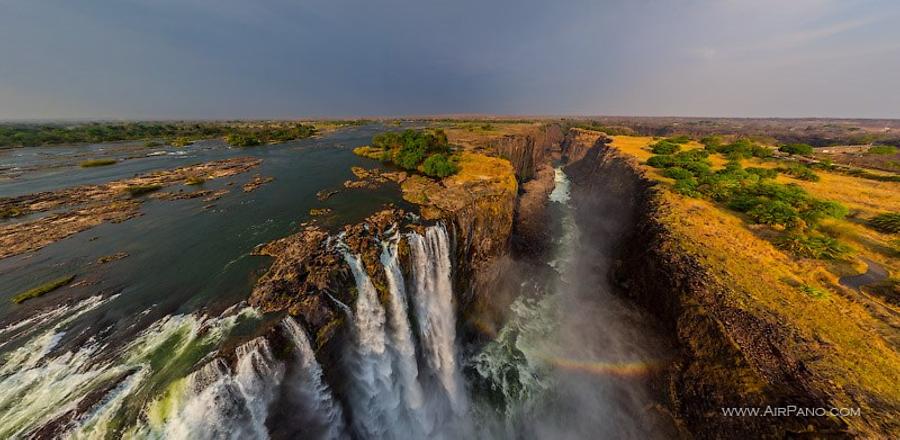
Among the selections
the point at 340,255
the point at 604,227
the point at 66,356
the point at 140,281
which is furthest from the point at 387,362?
the point at 604,227

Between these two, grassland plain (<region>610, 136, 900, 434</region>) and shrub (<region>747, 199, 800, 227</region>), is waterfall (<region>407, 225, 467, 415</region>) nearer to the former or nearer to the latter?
grassland plain (<region>610, 136, 900, 434</region>)

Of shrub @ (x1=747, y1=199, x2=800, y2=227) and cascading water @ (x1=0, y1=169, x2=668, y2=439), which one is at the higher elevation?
shrub @ (x1=747, y1=199, x2=800, y2=227)

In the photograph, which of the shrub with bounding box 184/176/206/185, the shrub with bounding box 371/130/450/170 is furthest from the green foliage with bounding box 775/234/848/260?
the shrub with bounding box 184/176/206/185

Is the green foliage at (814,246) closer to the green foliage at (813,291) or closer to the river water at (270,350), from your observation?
the green foliage at (813,291)

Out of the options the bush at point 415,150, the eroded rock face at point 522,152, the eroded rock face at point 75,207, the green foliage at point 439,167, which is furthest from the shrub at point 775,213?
the eroded rock face at point 75,207

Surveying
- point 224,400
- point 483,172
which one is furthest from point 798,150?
point 224,400

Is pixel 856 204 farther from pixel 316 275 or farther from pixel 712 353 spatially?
pixel 316 275
